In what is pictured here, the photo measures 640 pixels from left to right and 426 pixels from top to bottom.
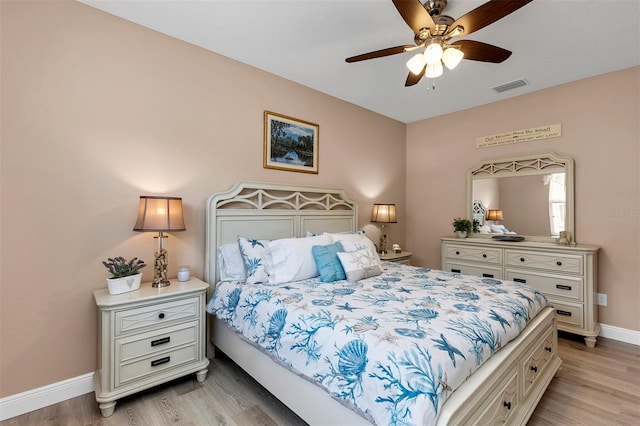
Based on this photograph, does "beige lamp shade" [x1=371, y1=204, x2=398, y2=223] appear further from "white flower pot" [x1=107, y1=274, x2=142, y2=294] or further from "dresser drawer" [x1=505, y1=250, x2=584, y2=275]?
"white flower pot" [x1=107, y1=274, x2=142, y2=294]

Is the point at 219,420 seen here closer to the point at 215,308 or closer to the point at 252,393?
the point at 252,393

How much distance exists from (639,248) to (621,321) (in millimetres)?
768

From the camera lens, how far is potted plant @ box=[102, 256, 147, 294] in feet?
6.65

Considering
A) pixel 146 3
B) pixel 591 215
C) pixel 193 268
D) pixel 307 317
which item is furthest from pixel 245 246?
pixel 591 215

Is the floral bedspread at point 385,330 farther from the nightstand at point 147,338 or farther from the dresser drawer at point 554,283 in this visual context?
the dresser drawer at point 554,283

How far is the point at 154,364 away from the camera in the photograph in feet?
6.77

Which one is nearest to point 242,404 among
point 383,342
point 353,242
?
point 383,342

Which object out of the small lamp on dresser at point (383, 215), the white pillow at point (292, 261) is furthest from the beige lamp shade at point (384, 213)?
the white pillow at point (292, 261)

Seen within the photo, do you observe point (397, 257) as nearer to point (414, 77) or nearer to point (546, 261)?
point (546, 261)

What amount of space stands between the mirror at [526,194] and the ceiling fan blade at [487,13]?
245 centimetres

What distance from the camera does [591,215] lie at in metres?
3.21

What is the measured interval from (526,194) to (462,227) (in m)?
0.83

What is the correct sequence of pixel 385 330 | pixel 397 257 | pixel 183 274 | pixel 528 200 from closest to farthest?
pixel 385 330 → pixel 183 274 → pixel 528 200 → pixel 397 257

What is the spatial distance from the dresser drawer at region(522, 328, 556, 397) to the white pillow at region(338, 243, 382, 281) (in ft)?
3.99
